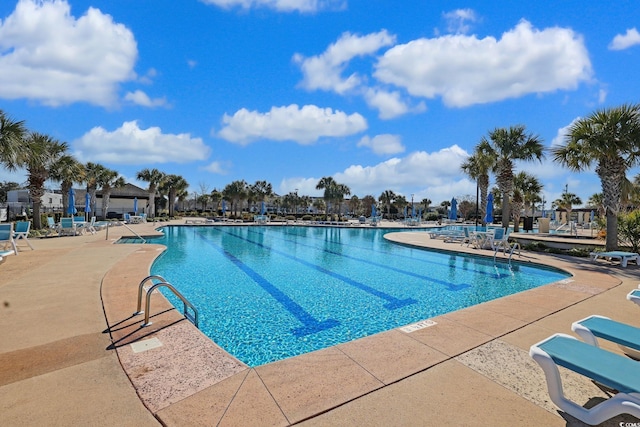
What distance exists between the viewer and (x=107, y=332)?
12.4 ft

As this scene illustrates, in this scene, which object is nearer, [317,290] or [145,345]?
[145,345]

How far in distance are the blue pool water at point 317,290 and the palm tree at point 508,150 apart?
6.74 m

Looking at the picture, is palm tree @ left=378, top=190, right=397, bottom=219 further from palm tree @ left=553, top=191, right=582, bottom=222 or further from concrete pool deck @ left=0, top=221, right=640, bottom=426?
concrete pool deck @ left=0, top=221, right=640, bottom=426

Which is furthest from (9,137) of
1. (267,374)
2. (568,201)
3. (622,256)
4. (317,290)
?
(568,201)

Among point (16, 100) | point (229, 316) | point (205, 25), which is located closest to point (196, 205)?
point (16, 100)

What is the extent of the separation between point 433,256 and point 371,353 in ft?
32.3

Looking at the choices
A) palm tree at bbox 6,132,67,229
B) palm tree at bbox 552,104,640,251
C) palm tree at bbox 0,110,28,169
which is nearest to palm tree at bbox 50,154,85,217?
palm tree at bbox 6,132,67,229

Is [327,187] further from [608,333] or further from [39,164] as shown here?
[608,333]

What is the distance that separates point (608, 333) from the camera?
2793mm

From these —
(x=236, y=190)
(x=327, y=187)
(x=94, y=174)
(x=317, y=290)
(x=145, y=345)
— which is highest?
(x=327, y=187)

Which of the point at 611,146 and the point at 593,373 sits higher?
the point at 611,146

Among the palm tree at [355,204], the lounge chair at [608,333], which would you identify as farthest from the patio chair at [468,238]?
the palm tree at [355,204]

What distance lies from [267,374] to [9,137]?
42.5 ft

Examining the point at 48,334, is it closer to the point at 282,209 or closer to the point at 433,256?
the point at 433,256
